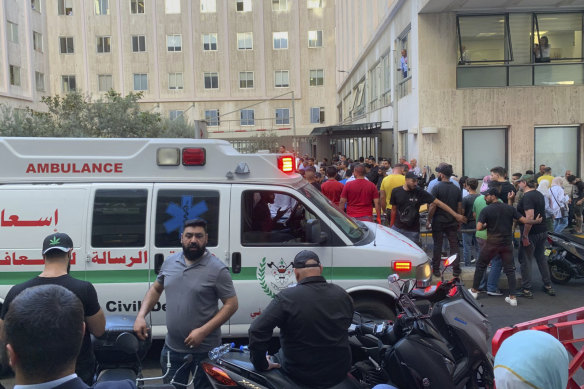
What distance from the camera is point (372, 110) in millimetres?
30234

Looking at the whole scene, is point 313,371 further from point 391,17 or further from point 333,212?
point 391,17

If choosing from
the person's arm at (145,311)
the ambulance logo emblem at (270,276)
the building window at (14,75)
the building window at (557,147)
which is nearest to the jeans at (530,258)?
the ambulance logo emblem at (270,276)

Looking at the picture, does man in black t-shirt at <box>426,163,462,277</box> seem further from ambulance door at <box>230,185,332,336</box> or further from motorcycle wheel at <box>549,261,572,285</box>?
ambulance door at <box>230,185,332,336</box>

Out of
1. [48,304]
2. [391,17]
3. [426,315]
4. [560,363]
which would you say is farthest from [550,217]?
[391,17]

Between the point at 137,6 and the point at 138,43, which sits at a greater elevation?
the point at 137,6

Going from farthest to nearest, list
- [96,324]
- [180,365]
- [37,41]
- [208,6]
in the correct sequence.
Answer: [208,6], [37,41], [180,365], [96,324]

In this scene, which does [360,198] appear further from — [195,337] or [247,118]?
[247,118]

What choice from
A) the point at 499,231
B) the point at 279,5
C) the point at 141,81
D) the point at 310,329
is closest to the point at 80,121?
the point at 499,231

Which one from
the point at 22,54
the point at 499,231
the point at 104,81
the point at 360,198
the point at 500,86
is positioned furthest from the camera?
the point at 104,81

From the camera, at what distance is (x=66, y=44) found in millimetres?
50219

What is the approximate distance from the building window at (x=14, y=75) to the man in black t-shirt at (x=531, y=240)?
34.9 metres

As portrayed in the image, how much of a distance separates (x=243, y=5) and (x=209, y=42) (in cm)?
444

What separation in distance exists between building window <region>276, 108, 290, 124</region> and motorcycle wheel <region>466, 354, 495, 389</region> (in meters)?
46.8

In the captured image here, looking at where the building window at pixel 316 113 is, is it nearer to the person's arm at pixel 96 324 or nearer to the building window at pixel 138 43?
the building window at pixel 138 43
